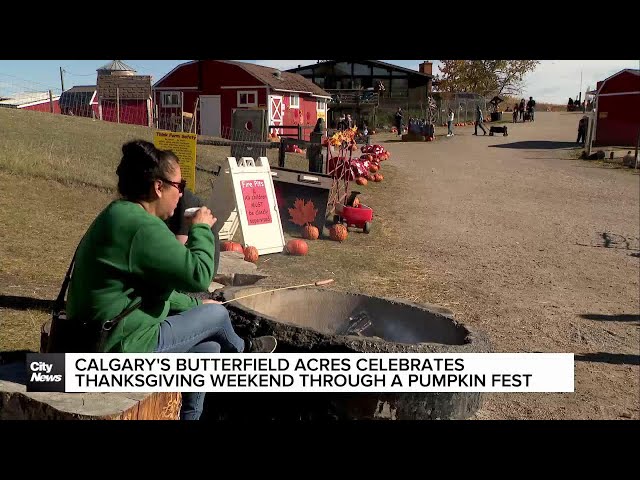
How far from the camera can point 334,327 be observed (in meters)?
5.06

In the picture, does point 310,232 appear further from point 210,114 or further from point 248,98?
point 210,114

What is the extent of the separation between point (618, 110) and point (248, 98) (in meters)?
18.1

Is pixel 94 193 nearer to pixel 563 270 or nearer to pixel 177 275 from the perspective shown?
pixel 563 270

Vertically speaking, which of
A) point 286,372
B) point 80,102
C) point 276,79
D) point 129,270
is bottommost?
point 286,372

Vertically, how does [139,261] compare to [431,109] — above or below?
below

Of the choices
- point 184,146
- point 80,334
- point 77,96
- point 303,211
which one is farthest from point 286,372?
point 77,96

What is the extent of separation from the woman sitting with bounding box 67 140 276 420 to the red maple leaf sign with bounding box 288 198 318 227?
714cm

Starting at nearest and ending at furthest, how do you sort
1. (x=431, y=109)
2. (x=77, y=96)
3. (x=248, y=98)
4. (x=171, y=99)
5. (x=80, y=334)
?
(x=80, y=334) → (x=248, y=98) → (x=171, y=99) → (x=77, y=96) → (x=431, y=109)

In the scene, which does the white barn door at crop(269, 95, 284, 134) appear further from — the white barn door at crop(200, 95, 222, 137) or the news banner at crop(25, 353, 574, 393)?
the news banner at crop(25, 353, 574, 393)

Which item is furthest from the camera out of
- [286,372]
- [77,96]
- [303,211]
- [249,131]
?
[77,96]

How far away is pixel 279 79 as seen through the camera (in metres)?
30.0

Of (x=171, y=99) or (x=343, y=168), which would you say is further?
(x=171, y=99)

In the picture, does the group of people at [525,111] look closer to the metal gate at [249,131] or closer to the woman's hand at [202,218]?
the metal gate at [249,131]

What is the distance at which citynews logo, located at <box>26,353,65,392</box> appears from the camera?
3.03 m
